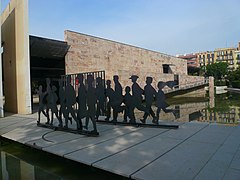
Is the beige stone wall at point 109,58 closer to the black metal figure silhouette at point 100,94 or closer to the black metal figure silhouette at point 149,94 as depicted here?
the black metal figure silhouette at point 100,94

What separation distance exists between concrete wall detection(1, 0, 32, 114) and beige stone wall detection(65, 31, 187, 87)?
13.4 feet

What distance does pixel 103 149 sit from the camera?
3.88 meters

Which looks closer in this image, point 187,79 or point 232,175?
point 232,175

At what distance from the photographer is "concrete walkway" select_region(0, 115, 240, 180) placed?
9.02ft

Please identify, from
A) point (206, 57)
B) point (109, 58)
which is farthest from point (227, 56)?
point (109, 58)

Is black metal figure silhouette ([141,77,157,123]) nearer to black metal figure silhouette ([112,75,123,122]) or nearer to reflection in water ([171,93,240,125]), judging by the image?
black metal figure silhouette ([112,75,123,122])

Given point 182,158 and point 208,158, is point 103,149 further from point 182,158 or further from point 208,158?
point 208,158

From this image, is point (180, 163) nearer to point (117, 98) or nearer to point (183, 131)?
point (183, 131)

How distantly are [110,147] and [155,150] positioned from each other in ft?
3.05

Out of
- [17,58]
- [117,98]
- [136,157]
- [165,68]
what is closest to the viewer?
[136,157]

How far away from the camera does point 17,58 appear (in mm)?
10375

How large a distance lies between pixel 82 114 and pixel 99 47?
43.7ft

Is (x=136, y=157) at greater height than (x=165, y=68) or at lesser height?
lesser

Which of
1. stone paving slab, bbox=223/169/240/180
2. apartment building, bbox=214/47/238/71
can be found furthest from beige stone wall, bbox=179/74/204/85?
apartment building, bbox=214/47/238/71
